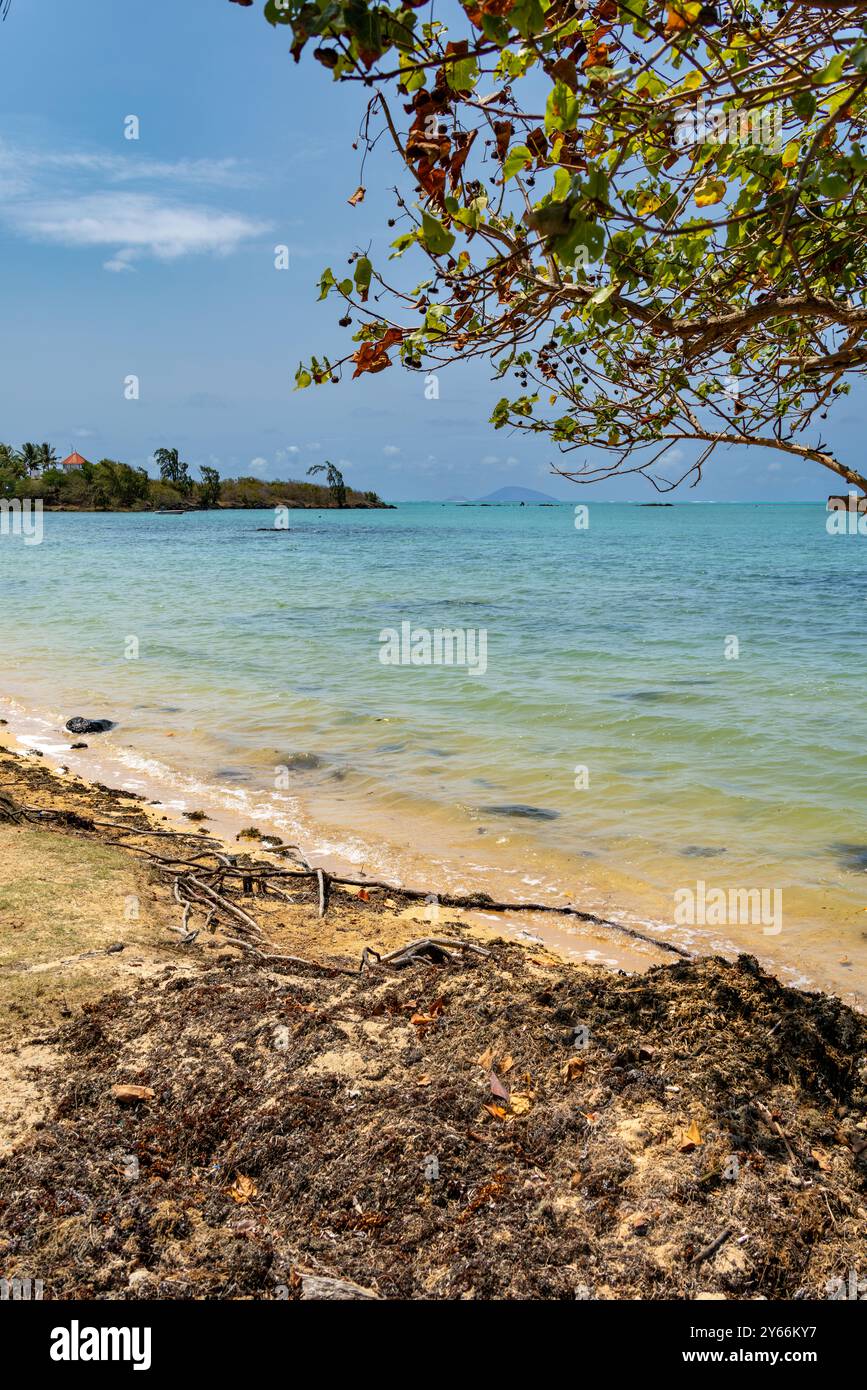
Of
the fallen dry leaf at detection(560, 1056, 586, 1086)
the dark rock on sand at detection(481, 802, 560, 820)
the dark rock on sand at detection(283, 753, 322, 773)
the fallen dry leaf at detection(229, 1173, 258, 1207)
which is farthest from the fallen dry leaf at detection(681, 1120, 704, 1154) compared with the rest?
the dark rock on sand at detection(283, 753, 322, 773)

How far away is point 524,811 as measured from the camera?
894 centimetres

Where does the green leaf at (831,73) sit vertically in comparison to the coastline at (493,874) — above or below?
above

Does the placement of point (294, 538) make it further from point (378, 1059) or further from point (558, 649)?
point (378, 1059)

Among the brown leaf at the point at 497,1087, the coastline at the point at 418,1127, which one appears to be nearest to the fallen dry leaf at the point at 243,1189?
the coastline at the point at 418,1127

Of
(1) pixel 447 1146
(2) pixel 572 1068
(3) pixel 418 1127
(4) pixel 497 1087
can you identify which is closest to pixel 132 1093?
(3) pixel 418 1127

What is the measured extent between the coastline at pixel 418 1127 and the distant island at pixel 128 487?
9621cm

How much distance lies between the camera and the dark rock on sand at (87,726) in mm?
12102

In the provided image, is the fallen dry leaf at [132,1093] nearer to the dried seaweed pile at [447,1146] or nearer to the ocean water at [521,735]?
the dried seaweed pile at [447,1146]

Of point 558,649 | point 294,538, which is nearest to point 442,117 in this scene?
point 558,649

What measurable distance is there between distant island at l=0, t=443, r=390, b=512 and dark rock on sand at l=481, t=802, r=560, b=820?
9232cm

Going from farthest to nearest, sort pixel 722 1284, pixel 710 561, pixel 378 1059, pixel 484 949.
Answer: pixel 710 561, pixel 484 949, pixel 378 1059, pixel 722 1284

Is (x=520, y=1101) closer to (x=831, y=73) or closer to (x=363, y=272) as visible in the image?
(x=363, y=272)

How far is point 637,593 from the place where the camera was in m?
29.7
